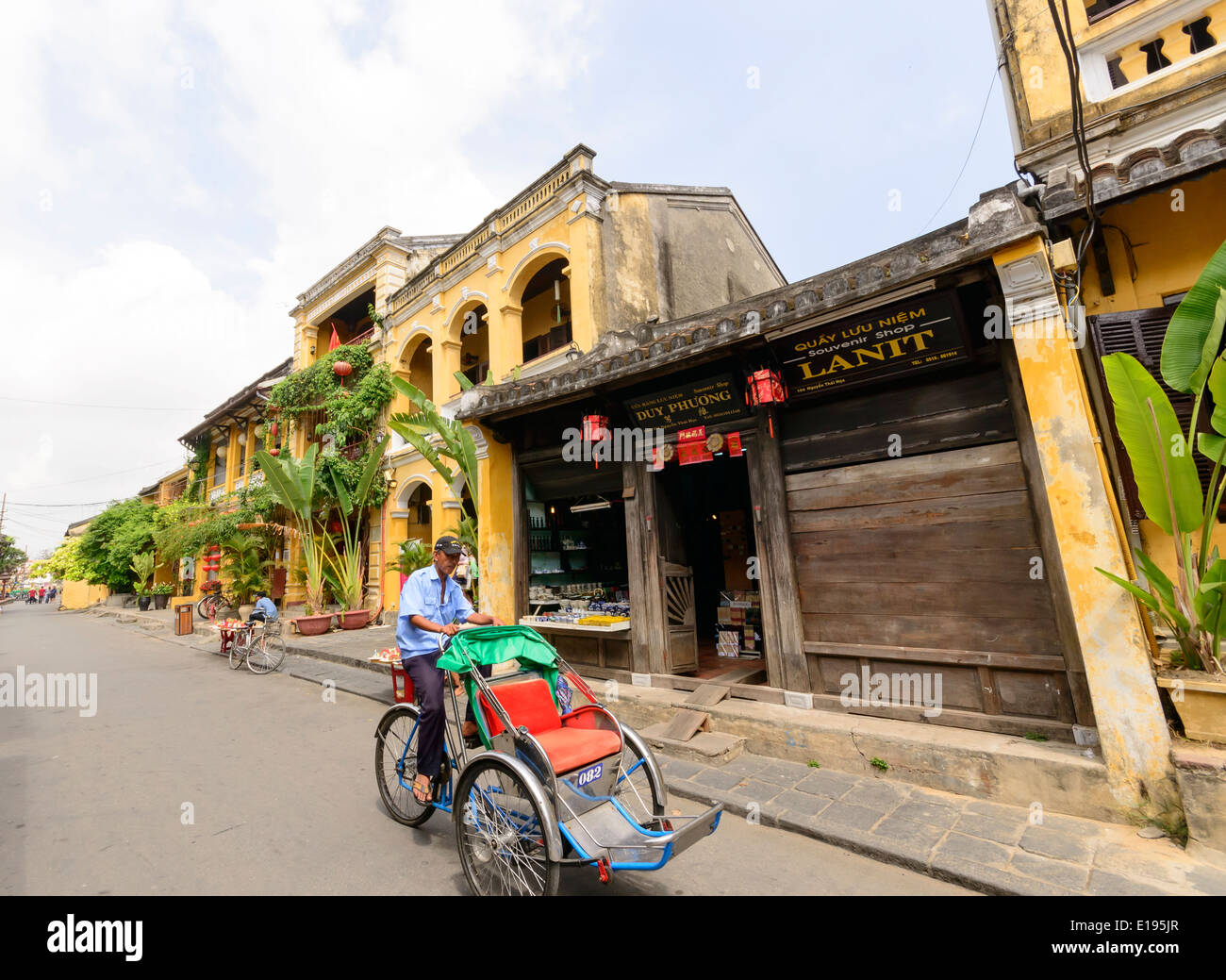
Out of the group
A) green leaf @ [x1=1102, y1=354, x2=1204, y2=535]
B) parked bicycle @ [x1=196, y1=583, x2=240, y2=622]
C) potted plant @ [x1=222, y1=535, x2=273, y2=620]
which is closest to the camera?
green leaf @ [x1=1102, y1=354, x2=1204, y2=535]

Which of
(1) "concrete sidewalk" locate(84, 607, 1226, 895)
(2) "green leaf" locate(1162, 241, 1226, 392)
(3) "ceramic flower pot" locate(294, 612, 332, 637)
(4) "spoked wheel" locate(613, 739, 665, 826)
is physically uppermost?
(2) "green leaf" locate(1162, 241, 1226, 392)

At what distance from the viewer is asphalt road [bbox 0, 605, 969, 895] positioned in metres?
3.11

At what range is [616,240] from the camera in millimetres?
11164

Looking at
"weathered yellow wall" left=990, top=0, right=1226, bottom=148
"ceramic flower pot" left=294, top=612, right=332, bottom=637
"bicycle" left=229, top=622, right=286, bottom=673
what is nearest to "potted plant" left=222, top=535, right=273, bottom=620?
"ceramic flower pot" left=294, top=612, right=332, bottom=637

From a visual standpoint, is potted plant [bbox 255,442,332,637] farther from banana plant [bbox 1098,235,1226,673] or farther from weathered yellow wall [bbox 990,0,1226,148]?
banana plant [bbox 1098,235,1226,673]

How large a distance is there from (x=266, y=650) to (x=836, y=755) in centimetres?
997

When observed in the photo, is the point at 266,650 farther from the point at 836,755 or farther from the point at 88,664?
the point at 836,755

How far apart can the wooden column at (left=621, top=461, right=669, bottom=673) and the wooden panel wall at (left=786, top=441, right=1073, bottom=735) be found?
1.63m

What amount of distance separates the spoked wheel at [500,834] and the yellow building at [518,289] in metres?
4.81

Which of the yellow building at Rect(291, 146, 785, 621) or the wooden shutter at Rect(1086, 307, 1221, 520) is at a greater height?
the yellow building at Rect(291, 146, 785, 621)

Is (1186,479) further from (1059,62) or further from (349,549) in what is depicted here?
(349,549)

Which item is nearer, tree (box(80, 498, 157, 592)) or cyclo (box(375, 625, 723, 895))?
cyclo (box(375, 625, 723, 895))

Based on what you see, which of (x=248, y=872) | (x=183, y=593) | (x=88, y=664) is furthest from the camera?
(x=183, y=593)
